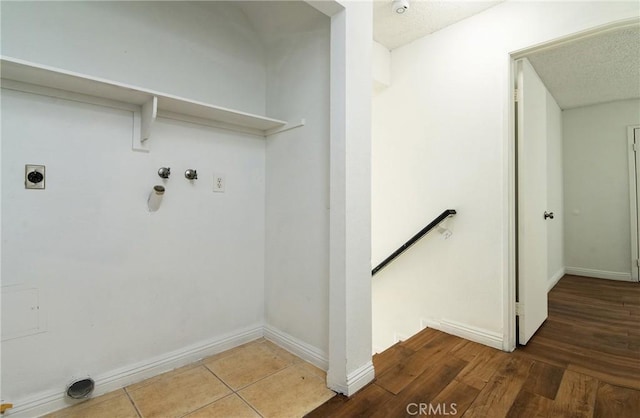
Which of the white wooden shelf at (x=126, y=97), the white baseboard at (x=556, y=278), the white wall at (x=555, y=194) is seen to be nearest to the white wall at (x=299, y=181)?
the white wooden shelf at (x=126, y=97)

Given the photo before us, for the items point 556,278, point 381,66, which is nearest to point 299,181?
point 381,66

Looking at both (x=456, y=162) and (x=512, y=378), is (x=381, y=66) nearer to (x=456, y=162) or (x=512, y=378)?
(x=456, y=162)

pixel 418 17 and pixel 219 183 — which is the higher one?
pixel 418 17

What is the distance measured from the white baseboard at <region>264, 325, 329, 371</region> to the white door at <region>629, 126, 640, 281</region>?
184 inches

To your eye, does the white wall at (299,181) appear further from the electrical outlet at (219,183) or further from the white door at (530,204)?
the white door at (530,204)

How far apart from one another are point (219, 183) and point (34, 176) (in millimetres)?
908

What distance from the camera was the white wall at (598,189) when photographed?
3.89m

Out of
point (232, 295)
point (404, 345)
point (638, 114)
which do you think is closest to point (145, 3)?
point (232, 295)

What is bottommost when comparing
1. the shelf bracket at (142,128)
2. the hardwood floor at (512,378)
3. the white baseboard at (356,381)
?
the hardwood floor at (512,378)

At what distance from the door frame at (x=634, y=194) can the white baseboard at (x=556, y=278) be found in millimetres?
726

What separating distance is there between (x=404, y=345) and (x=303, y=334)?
2.51 feet

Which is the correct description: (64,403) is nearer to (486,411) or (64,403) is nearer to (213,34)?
(486,411)

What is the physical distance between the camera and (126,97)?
151 cm

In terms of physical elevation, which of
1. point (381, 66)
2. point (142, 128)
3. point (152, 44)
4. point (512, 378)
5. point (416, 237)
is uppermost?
point (381, 66)
